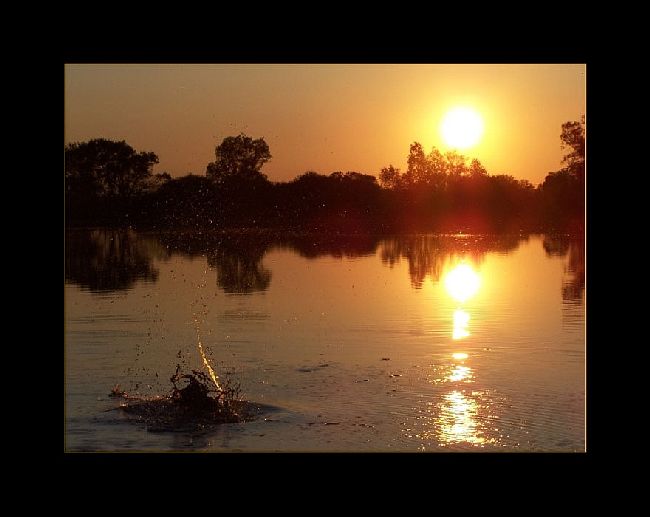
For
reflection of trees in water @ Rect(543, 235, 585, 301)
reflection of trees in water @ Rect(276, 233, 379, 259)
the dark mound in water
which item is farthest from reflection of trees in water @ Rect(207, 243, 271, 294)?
the dark mound in water

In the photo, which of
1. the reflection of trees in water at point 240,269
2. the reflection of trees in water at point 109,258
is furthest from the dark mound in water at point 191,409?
the reflection of trees in water at point 240,269

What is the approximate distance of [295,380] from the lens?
25.7 ft

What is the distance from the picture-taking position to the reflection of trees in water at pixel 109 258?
52.1ft

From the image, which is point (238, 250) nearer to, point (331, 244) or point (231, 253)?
point (231, 253)

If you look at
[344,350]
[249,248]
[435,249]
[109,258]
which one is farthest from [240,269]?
[344,350]

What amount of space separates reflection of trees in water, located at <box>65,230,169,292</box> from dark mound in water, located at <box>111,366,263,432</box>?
4330 mm

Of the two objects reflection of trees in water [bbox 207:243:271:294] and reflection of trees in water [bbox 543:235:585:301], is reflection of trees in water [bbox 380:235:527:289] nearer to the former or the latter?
reflection of trees in water [bbox 543:235:585:301]

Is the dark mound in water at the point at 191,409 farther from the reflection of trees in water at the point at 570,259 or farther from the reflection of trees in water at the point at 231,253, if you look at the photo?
the reflection of trees in water at the point at 570,259

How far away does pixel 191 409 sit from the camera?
6.86m

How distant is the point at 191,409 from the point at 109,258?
1405cm

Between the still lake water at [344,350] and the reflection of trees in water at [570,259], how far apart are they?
0.11m
